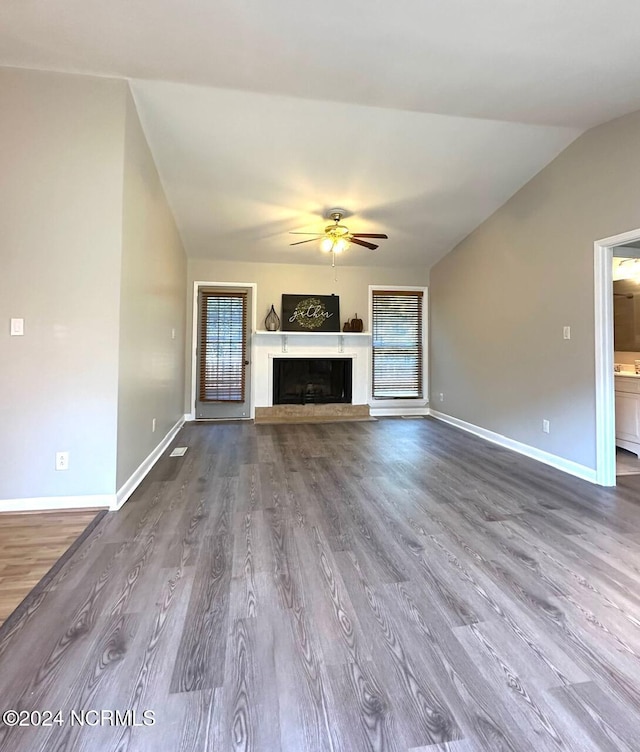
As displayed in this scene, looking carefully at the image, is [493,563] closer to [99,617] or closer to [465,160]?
[99,617]

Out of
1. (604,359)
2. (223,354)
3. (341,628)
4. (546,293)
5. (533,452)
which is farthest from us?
(223,354)

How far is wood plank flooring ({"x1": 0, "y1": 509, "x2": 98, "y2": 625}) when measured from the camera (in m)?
1.62

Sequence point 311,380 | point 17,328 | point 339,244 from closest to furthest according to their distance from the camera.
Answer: point 17,328
point 339,244
point 311,380

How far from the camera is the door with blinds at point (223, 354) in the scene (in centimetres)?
586

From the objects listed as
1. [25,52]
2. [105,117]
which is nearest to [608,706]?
[105,117]

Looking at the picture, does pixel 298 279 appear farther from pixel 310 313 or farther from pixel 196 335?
pixel 196 335

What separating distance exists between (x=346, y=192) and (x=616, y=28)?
7.85 feet

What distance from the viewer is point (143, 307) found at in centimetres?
305

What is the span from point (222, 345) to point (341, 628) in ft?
16.6

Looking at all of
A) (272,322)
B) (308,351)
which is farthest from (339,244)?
(308,351)

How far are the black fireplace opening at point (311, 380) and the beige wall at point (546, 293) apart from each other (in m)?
1.95

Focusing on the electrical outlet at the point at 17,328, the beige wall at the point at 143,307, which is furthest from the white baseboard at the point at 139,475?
the electrical outlet at the point at 17,328

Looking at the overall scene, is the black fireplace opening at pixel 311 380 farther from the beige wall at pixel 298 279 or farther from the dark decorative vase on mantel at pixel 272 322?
the beige wall at pixel 298 279

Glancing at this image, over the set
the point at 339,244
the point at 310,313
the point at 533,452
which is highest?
the point at 339,244
